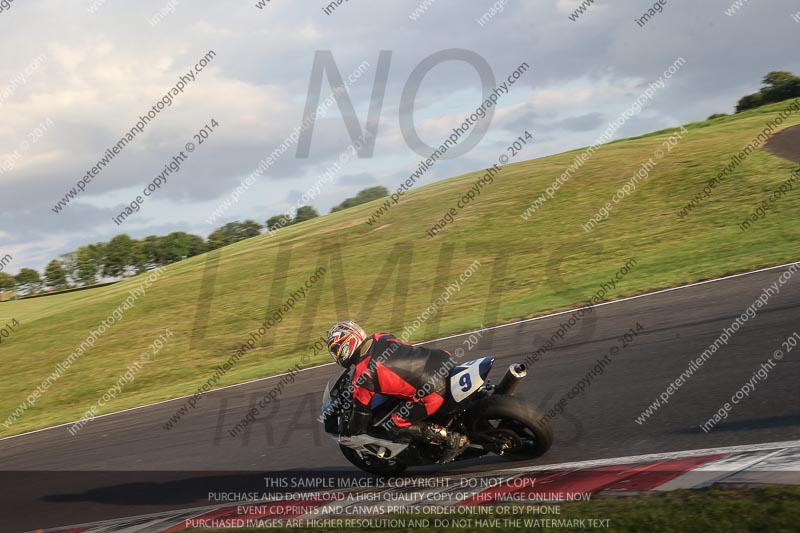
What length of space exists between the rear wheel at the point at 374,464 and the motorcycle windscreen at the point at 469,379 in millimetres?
986

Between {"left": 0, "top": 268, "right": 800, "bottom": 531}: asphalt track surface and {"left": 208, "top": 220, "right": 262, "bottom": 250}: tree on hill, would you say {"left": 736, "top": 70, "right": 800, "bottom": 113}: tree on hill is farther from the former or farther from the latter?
{"left": 208, "top": 220, "right": 262, "bottom": 250}: tree on hill

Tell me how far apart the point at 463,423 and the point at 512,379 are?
656 mm

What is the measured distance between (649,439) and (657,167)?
25.6 metres

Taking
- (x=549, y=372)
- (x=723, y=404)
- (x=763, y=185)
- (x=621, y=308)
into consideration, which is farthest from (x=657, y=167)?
(x=723, y=404)

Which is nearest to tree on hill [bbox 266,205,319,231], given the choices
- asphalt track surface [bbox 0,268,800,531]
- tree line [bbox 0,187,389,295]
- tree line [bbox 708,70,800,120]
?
tree line [bbox 0,187,389,295]

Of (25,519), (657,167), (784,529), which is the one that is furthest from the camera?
(657,167)

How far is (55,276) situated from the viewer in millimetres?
60750

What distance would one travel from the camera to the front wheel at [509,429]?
606 cm

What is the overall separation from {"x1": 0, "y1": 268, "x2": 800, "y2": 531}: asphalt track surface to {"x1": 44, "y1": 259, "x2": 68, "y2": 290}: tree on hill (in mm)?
52233

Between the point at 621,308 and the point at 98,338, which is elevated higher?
the point at 98,338

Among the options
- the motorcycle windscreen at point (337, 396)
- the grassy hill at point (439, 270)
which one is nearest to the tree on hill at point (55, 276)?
the grassy hill at point (439, 270)

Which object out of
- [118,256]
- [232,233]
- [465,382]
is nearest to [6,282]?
[118,256]

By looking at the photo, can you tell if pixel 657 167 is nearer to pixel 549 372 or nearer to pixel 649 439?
pixel 549 372

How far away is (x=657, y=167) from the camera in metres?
29.5
